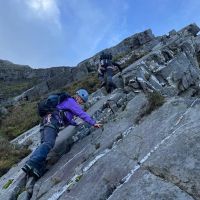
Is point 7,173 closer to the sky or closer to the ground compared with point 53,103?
closer to the ground

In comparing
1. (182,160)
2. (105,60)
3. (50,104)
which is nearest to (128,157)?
(182,160)

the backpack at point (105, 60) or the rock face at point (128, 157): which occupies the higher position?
the backpack at point (105, 60)

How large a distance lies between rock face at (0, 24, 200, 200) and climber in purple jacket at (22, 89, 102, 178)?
1.40 ft

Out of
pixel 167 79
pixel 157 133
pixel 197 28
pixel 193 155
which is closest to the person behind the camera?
pixel 193 155

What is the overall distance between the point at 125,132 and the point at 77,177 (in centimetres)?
225

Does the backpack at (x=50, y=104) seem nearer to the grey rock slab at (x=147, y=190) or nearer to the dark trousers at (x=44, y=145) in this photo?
the dark trousers at (x=44, y=145)

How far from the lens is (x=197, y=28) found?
129 feet

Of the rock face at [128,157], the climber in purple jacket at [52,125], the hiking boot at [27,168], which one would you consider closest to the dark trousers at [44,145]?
the climber in purple jacket at [52,125]

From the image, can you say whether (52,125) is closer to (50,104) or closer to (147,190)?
(50,104)

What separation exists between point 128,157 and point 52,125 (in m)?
4.07

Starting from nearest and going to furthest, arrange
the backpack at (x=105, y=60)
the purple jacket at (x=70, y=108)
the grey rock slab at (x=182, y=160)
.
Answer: the grey rock slab at (x=182, y=160), the purple jacket at (x=70, y=108), the backpack at (x=105, y=60)

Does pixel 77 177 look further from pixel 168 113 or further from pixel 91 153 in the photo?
pixel 168 113

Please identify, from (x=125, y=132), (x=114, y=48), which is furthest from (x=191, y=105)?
(x=114, y=48)

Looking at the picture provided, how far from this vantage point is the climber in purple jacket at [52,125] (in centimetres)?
1255
